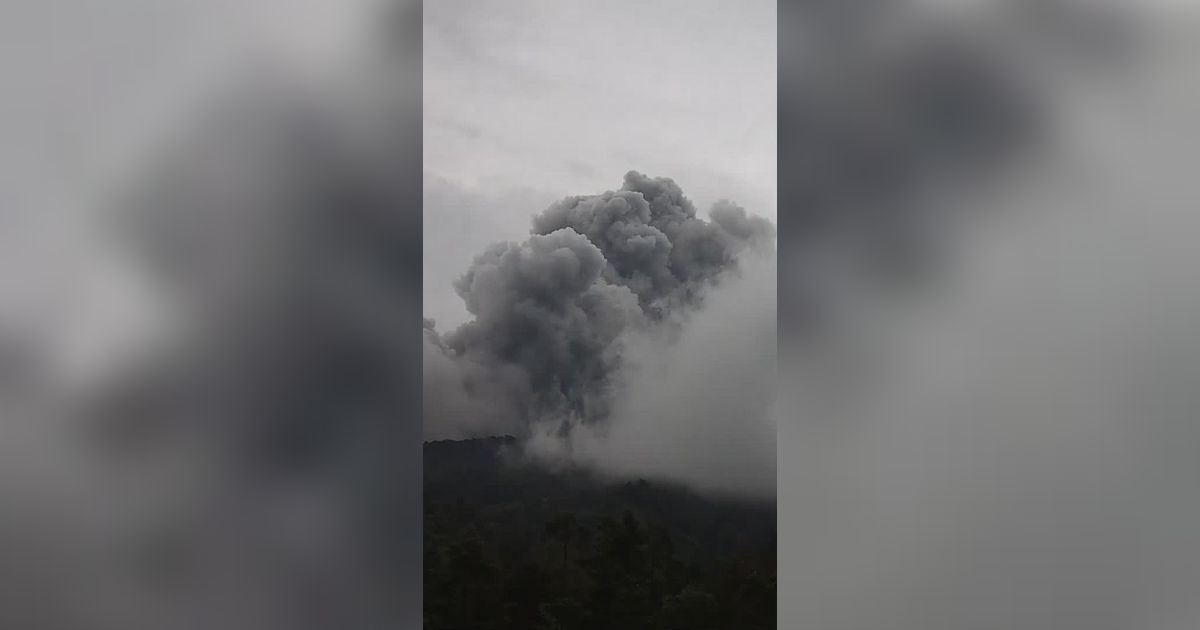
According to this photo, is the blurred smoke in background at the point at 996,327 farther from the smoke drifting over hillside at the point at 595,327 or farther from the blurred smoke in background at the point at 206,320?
the blurred smoke in background at the point at 206,320

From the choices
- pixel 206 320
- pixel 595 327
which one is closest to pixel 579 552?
pixel 595 327

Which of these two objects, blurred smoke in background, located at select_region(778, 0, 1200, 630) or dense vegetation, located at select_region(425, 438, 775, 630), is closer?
blurred smoke in background, located at select_region(778, 0, 1200, 630)

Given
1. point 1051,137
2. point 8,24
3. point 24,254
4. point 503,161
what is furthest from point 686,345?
point 8,24

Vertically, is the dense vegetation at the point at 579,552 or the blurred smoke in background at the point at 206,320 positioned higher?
the blurred smoke in background at the point at 206,320

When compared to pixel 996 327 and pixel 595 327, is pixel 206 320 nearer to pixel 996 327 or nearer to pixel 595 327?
pixel 595 327

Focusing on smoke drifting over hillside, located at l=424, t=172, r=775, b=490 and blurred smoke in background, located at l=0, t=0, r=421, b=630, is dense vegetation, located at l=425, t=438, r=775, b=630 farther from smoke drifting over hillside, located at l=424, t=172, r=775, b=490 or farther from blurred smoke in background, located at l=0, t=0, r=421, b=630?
blurred smoke in background, located at l=0, t=0, r=421, b=630

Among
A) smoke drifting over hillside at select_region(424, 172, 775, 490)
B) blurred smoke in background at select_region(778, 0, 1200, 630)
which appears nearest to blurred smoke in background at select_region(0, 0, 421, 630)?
smoke drifting over hillside at select_region(424, 172, 775, 490)

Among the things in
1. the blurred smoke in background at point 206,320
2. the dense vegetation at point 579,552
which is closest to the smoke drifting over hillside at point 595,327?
the dense vegetation at point 579,552
